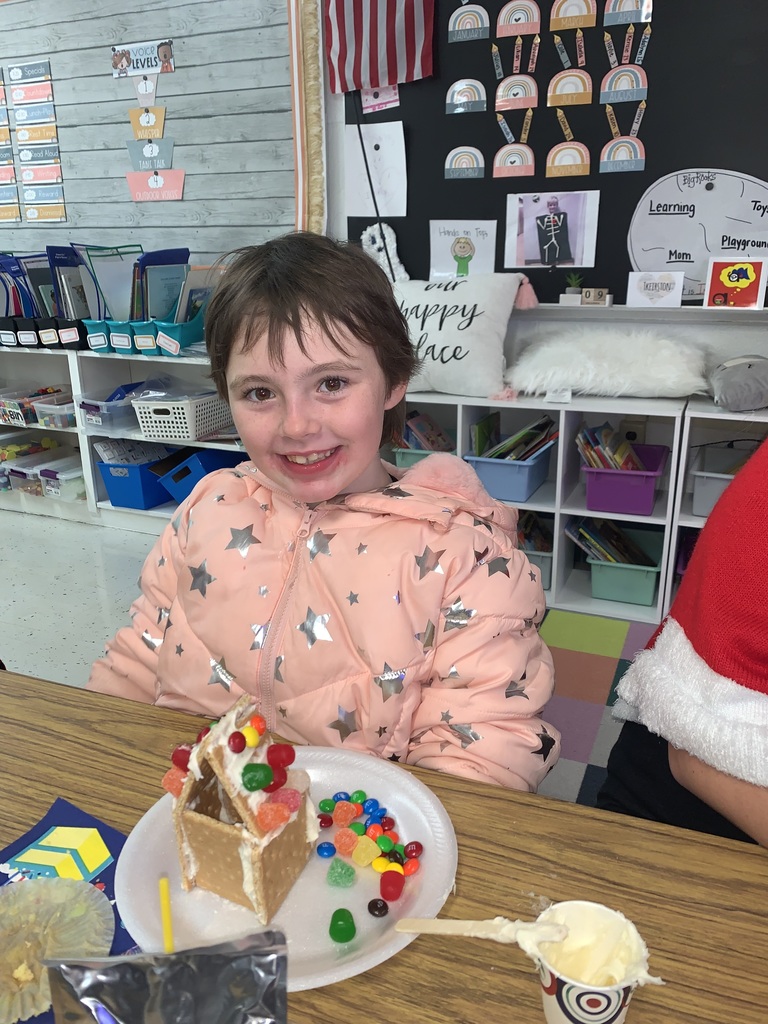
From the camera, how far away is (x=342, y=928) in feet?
1.86

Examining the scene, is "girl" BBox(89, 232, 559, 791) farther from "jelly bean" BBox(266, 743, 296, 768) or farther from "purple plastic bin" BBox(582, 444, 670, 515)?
"purple plastic bin" BBox(582, 444, 670, 515)

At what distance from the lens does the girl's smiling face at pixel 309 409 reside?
0.92m

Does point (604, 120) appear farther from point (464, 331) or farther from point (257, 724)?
point (257, 724)

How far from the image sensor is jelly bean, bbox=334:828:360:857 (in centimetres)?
65

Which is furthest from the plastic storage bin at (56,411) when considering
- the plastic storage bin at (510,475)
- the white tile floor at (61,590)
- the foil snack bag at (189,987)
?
the foil snack bag at (189,987)

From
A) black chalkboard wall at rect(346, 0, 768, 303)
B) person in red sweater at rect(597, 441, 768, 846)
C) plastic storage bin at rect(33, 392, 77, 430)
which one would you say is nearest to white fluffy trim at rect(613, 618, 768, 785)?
person in red sweater at rect(597, 441, 768, 846)

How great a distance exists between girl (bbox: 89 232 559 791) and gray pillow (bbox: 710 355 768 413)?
1332 mm

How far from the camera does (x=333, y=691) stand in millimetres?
953

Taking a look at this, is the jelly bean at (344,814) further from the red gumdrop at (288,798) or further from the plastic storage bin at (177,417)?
the plastic storage bin at (177,417)

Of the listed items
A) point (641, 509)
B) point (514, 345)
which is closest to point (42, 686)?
point (641, 509)

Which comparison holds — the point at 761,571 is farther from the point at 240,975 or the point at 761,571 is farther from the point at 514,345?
the point at 514,345

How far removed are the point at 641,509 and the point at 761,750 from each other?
1.73 meters

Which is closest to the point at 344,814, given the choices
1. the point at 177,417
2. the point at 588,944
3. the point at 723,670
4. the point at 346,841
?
the point at 346,841

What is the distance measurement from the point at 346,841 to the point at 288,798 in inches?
3.1
